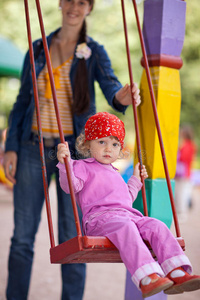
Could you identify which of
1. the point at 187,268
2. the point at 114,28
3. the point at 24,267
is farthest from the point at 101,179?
the point at 114,28

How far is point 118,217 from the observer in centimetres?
187

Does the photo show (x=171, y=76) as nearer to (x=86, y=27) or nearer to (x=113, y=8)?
(x=86, y=27)

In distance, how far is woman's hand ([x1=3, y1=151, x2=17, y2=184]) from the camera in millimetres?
2678

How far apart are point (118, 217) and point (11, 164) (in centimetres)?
105

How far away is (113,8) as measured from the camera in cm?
1403

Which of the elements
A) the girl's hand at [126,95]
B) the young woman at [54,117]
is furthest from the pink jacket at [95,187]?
the girl's hand at [126,95]

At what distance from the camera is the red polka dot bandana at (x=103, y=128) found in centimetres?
195

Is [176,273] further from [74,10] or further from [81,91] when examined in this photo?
[74,10]

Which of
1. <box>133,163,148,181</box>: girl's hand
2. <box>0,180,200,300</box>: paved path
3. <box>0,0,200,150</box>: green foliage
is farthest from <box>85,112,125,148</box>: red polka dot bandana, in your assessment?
<box>0,0,200,150</box>: green foliage

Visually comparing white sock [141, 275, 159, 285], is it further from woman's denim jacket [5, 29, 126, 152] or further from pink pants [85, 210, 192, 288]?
woman's denim jacket [5, 29, 126, 152]

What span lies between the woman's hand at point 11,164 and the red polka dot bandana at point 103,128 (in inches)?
31.8

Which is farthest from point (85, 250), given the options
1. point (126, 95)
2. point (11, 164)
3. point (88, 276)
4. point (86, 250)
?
point (88, 276)

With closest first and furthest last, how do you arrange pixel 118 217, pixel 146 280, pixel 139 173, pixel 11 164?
pixel 146 280 → pixel 118 217 → pixel 139 173 → pixel 11 164

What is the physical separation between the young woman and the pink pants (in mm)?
516
